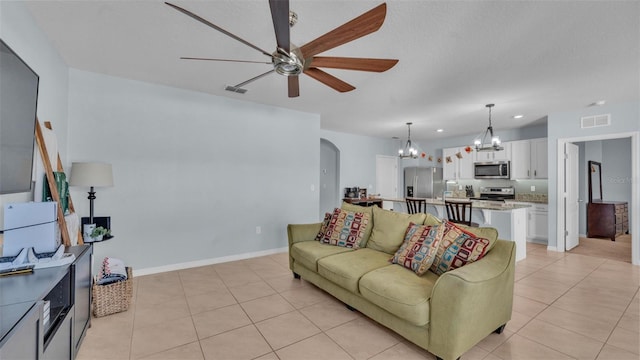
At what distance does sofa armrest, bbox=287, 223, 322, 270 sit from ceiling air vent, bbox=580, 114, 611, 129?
481 cm

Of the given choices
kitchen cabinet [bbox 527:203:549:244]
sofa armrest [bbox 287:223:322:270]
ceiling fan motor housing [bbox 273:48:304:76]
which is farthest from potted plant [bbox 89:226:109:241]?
kitchen cabinet [bbox 527:203:549:244]

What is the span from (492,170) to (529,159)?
0.74m

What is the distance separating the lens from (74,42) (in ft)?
8.71

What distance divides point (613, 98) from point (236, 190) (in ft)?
18.9

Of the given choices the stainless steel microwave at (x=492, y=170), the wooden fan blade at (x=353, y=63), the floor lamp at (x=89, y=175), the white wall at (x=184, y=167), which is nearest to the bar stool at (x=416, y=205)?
the white wall at (x=184, y=167)

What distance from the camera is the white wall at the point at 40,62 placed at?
188cm

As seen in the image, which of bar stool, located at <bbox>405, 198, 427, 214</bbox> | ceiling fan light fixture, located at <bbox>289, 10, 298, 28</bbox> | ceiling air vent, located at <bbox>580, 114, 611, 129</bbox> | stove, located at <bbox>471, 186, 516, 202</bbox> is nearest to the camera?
ceiling fan light fixture, located at <bbox>289, 10, 298, 28</bbox>

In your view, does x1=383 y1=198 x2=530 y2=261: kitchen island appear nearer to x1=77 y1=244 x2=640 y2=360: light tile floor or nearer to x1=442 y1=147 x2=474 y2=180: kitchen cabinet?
x1=77 y1=244 x2=640 y2=360: light tile floor

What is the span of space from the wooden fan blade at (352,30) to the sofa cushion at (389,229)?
1961 millimetres

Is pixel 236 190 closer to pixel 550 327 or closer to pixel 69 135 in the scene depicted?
pixel 69 135

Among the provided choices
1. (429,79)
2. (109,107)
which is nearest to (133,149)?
(109,107)

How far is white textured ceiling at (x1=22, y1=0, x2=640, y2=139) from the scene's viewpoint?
6.88 feet

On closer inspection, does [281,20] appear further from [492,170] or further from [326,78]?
[492,170]

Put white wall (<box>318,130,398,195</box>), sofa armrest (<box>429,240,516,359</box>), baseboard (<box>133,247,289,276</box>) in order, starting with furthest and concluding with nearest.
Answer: white wall (<box>318,130,398,195</box>) < baseboard (<box>133,247,289,276</box>) < sofa armrest (<box>429,240,516,359</box>)
